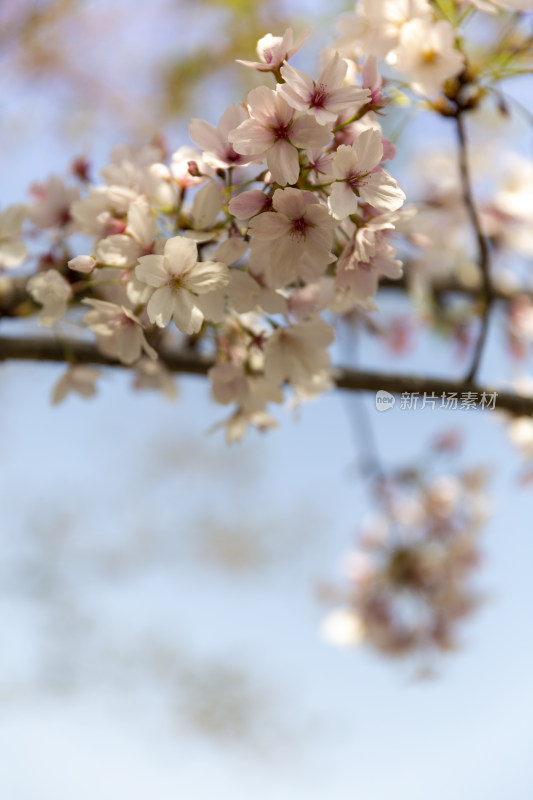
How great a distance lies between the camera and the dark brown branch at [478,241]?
3.48 ft

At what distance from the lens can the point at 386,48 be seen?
87 centimetres

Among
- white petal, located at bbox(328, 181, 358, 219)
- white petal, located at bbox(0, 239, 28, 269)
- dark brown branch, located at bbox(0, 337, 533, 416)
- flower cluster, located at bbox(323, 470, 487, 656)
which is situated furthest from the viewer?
flower cluster, located at bbox(323, 470, 487, 656)

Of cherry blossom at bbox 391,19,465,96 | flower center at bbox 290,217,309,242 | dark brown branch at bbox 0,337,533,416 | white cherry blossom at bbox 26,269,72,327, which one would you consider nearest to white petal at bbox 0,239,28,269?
white cherry blossom at bbox 26,269,72,327

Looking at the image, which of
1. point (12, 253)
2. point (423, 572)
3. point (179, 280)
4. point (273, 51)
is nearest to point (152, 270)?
point (179, 280)

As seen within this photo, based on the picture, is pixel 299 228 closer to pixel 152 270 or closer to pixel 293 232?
pixel 293 232

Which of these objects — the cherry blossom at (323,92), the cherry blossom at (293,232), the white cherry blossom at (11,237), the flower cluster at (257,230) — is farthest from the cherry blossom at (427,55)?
the white cherry blossom at (11,237)

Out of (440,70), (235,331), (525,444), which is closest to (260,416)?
(235,331)

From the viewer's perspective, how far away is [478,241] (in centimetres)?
110

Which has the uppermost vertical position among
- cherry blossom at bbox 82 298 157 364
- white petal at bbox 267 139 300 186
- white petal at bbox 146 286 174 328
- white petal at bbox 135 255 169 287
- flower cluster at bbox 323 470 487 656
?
white petal at bbox 267 139 300 186

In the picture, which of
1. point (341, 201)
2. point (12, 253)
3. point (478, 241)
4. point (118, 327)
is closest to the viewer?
point (341, 201)

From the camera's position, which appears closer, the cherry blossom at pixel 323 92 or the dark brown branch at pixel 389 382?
the cherry blossom at pixel 323 92

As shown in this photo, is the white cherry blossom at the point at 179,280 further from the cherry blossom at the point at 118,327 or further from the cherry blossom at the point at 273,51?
the cherry blossom at the point at 273,51

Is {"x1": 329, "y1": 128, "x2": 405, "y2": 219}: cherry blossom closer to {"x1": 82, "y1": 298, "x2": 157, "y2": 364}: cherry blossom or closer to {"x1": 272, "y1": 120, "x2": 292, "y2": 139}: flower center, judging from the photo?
{"x1": 272, "y1": 120, "x2": 292, "y2": 139}: flower center

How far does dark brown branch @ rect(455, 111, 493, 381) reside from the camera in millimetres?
1060
